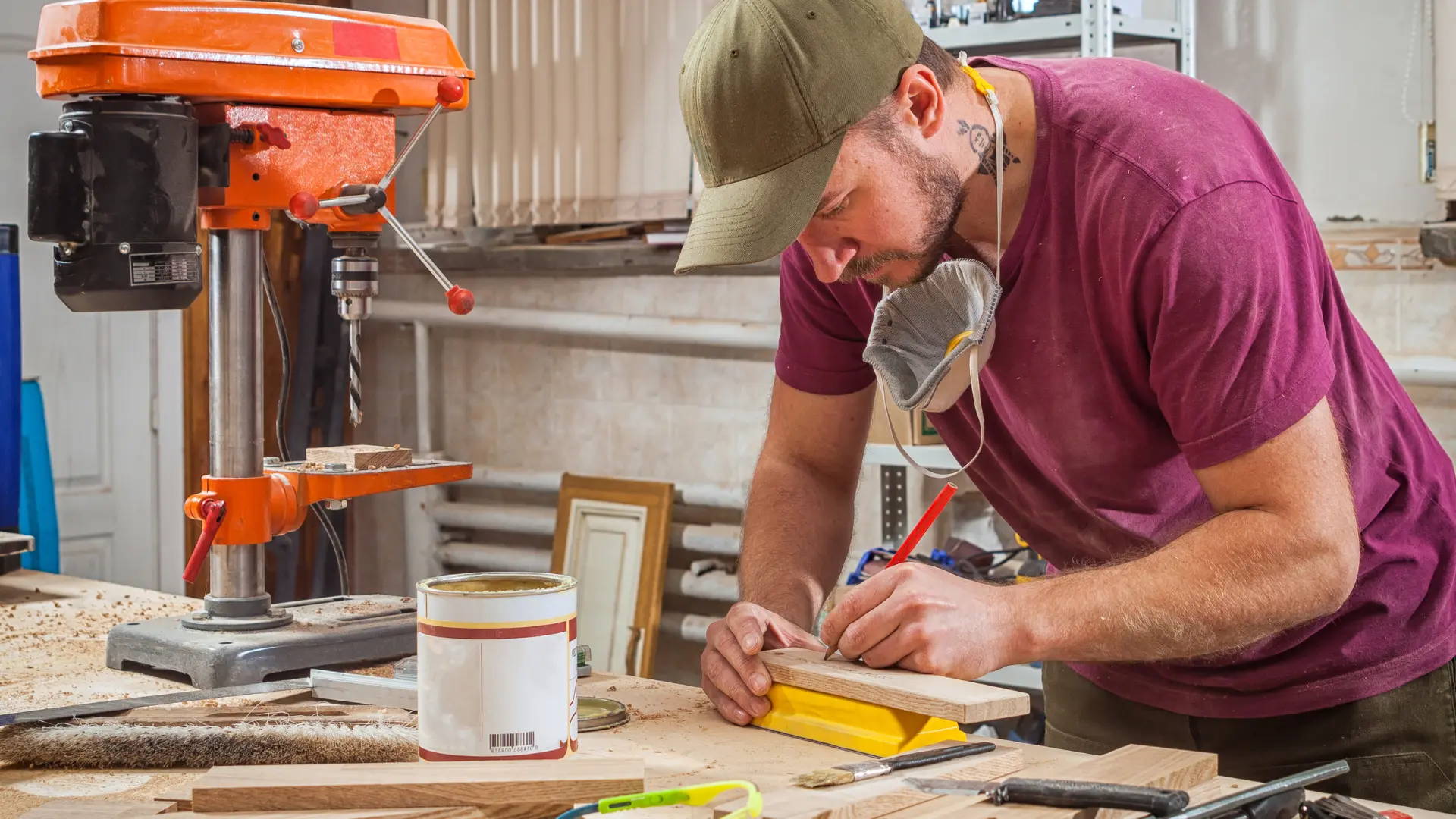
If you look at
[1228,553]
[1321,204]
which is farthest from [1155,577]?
[1321,204]

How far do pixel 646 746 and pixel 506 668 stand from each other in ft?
0.81

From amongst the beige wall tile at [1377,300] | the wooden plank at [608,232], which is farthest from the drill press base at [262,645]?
the wooden plank at [608,232]

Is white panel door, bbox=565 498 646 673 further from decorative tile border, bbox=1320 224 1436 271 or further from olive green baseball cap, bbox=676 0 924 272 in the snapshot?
olive green baseball cap, bbox=676 0 924 272

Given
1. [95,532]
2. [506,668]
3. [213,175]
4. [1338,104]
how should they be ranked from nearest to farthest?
[506,668] → [213,175] → [1338,104] → [95,532]

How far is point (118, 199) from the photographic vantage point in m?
1.39

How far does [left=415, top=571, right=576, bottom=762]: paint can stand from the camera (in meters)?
0.94

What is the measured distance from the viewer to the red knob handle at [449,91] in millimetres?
1522

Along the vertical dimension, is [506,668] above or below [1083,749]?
above

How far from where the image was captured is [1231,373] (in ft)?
3.73

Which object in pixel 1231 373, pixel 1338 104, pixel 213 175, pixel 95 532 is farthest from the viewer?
pixel 95 532

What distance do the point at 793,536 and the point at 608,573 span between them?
1835 mm

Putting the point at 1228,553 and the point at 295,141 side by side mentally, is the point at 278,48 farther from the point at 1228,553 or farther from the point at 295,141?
the point at 1228,553

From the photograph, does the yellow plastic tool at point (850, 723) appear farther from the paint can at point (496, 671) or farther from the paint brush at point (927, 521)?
the paint can at point (496, 671)

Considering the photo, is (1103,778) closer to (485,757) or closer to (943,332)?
(485,757)
